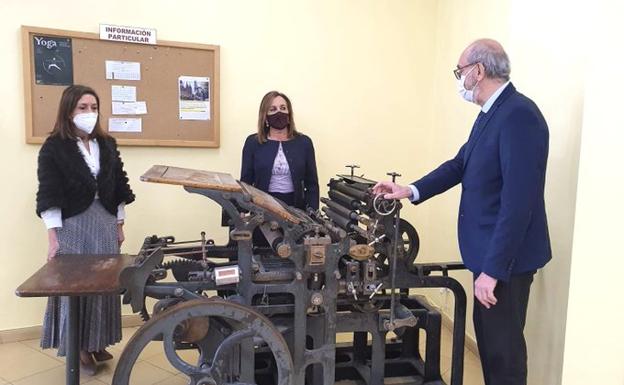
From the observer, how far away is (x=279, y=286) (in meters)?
1.78

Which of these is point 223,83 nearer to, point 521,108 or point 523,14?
point 523,14

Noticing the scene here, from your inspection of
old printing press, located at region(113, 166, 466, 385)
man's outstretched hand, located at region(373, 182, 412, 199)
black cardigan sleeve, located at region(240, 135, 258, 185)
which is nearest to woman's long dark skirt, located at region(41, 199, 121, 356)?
old printing press, located at region(113, 166, 466, 385)

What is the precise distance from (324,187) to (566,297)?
68.3 inches

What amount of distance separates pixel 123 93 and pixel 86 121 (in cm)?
60

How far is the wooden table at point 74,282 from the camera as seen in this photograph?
1.63 meters

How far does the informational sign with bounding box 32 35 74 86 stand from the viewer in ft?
9.13

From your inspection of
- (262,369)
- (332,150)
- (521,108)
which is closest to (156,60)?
(332,150)

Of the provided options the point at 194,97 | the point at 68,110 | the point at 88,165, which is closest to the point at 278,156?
the point at 194,97

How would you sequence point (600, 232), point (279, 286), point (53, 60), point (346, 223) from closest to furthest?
point (600, 232) < point (279, 286) < point (346, 223) < point (53, 60)

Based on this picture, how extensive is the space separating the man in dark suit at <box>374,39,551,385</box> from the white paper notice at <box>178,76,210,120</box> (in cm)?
154

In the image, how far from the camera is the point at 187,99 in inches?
121

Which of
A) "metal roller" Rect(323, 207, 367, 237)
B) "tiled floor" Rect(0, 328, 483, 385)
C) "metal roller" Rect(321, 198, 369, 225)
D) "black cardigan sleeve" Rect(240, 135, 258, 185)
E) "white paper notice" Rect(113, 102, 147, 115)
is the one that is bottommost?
"tiled floor" Rect(0, 328, 483, 385)

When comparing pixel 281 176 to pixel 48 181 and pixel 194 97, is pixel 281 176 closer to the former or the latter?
pixel 194 97

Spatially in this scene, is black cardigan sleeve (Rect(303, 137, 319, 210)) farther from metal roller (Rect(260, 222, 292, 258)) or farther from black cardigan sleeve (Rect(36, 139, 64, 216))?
black cardigan sleeve (Rect(36, 139, 64, 216))
